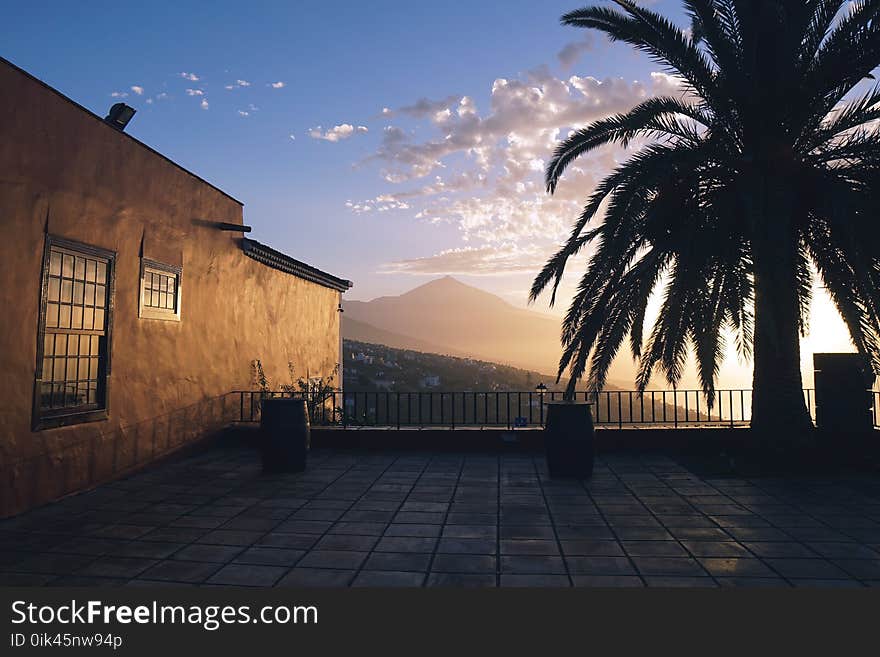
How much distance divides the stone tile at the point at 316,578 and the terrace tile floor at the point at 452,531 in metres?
0.02

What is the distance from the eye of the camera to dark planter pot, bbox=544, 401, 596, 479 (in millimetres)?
7121

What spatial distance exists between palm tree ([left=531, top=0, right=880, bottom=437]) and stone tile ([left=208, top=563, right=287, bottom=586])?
506 centimetres

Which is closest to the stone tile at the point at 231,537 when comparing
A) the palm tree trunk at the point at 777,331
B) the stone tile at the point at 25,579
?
the stone tile at the point at 25,579

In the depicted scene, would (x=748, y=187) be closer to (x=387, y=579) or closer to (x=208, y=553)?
(x=387, y=579)

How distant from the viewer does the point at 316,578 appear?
386 centimetres

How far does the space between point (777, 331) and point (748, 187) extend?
201 centimetres

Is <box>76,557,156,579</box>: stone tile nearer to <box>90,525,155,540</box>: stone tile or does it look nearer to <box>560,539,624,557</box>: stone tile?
<box>90,525,155,540</box>: stone tile

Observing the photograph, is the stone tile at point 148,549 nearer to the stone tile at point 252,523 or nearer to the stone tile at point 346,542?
the stone tile at point 252,523

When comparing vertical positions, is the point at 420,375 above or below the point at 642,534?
above

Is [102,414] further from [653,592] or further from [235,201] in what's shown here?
[653,592]

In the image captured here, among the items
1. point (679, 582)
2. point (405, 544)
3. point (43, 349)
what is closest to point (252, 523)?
point (405, 544)

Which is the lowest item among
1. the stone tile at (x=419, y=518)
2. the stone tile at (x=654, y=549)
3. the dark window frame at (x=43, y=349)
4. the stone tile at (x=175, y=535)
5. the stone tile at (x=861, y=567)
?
the stone tile at (x=175, y=535)

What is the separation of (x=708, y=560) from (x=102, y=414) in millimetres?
7033

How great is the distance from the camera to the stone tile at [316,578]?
375cm
